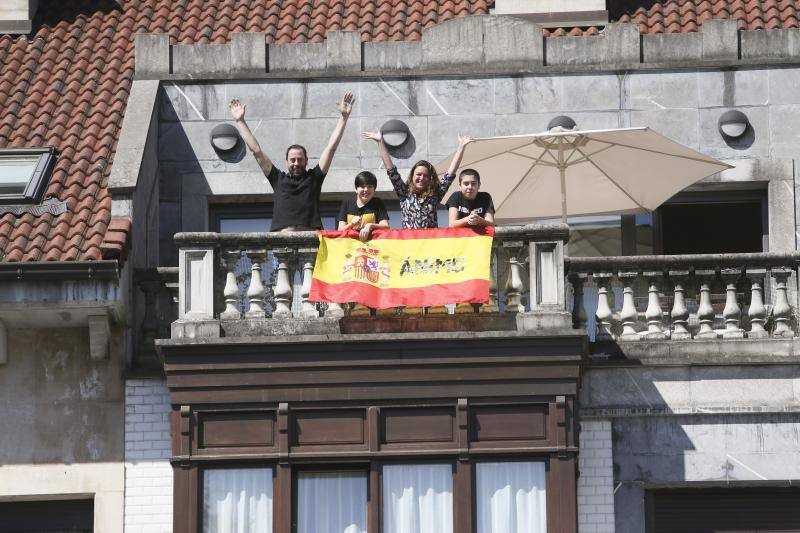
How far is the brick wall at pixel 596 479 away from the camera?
2536 centimetres

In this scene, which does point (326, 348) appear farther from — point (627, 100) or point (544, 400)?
point (627, 100)

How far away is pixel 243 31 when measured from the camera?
30578mm

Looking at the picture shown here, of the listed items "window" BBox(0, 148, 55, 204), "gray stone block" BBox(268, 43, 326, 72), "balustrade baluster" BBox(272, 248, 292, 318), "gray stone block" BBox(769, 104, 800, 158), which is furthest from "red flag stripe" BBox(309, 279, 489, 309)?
"gray stone block" BBox(769, 104, 800, 158)

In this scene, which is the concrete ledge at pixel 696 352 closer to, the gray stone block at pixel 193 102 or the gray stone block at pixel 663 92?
the gray stone block at pixel 663 92

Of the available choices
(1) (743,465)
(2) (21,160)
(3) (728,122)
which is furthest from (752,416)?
(2) (21,160)

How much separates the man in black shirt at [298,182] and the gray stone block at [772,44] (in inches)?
235

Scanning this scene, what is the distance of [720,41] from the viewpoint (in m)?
28.7

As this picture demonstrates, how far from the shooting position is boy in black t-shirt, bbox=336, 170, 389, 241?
2469cm

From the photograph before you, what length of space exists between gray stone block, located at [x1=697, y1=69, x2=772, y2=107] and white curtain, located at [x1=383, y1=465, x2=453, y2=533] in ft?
22.6

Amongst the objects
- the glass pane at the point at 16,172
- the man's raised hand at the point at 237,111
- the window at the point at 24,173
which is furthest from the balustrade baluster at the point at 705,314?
the glass pane at the point at 16,172

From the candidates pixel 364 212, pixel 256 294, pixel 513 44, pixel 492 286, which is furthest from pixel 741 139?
pixel 256 294

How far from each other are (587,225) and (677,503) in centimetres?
466

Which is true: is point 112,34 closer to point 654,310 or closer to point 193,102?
point 193,102

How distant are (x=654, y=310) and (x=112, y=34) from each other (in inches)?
371
